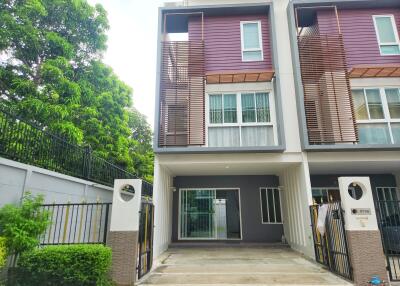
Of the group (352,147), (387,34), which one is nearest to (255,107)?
(352,147)

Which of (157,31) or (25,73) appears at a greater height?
(157,31)


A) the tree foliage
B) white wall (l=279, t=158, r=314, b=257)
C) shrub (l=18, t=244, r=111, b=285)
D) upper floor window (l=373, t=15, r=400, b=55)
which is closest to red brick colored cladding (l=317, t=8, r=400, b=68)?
upper floor window (l=373, t=15, r=400, b=55)

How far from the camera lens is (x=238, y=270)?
6.21 meters

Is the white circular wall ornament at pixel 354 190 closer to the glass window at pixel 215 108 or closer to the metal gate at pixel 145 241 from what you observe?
the glass window at pixel 215 108

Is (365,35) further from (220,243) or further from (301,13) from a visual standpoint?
(220,243)

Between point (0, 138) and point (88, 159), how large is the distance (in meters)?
3.28

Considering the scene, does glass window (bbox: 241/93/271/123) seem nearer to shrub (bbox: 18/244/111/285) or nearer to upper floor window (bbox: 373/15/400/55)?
upper floor window (bbox: 373/15/400/55)

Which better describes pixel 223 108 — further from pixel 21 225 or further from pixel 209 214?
pixel 21 225

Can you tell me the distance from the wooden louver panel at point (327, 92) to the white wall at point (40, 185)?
7480 mm

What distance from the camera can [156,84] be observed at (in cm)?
895

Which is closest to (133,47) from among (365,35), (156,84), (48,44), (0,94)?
(48,44)

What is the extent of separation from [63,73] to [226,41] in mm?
7734

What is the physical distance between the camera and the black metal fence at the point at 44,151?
202 inches

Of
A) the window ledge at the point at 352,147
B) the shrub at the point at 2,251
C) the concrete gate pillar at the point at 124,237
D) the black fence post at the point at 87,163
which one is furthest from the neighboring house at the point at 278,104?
the shrub at the point at 2,251
